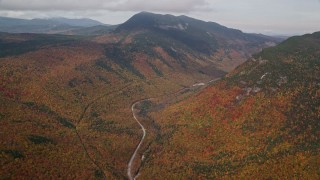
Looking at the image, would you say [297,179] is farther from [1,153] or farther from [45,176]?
[1,153]

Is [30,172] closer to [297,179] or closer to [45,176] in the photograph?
[45,176]

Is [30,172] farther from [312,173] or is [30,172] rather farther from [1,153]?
[312,173]

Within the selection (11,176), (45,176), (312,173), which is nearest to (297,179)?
(312,173)

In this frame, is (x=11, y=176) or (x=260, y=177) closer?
(x=11, y=176)

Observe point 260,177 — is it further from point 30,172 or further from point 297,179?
point 30,172

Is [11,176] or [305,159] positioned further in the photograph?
[305,159]

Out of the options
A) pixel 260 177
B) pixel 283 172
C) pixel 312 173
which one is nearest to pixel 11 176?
pixel 260 177

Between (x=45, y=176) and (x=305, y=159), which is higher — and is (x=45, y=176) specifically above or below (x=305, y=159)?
below

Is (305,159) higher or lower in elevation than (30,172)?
higher
